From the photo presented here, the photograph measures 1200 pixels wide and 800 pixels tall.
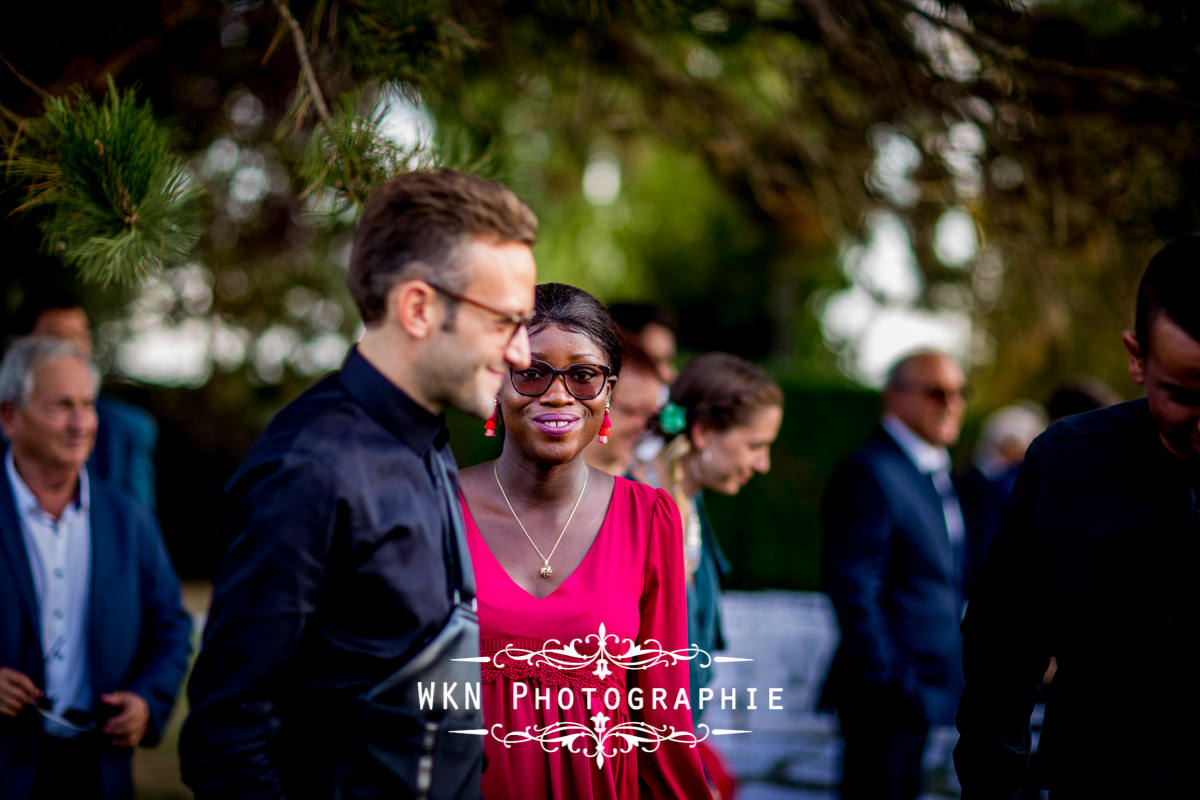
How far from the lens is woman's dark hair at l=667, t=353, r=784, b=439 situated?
3672 millimetres

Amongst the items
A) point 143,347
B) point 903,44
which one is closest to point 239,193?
point 143,347

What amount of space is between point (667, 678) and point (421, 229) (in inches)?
52.3

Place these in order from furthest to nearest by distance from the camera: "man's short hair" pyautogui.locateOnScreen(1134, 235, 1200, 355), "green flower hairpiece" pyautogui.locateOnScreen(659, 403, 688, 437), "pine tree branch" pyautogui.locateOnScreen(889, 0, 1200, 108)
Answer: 1. "pine tree branch" pyautogui.locateOnScreen(889, 0, 1200, 108)
2. "green flower hairpiece" pyautogui.locateOnScreen(659, 403, 688, 437)
3. "man's short hair" pyautogui.locateOnScreen(1134, 235, 1200, 355)

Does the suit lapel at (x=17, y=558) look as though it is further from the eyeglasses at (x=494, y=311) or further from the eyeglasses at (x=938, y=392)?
the eyeglasses at (x=938, y=392)

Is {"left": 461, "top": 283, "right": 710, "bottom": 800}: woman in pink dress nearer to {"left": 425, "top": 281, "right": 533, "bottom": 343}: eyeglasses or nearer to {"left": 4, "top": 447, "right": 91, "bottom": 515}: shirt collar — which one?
{"left": 425, "top": 281, "right": 533, "bottom": 343}: eyeglasses

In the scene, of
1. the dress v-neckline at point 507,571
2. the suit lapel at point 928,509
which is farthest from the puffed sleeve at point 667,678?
the suit lapel at point 928,509

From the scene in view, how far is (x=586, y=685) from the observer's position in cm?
233

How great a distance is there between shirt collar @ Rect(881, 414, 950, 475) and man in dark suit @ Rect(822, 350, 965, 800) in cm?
1

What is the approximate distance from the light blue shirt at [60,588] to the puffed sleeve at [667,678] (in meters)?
2.11

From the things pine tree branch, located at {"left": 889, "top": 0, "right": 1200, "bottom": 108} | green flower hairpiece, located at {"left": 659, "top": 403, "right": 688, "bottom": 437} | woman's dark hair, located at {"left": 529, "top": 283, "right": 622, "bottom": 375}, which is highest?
pine tree branch, located at {"left": 889, "top": 0, "right": 1200, "bottom": 108}

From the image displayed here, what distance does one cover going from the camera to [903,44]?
449 cm

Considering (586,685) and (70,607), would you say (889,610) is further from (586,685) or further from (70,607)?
(70,607)

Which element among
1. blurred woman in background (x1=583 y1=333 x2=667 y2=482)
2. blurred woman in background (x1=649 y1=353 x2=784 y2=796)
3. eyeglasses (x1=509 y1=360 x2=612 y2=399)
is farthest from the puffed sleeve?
blurred woman in background (x1=583 y1=333 x2=667 y2=482)

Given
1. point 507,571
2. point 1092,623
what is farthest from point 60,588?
point 1092,623
